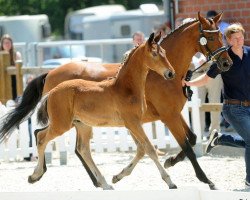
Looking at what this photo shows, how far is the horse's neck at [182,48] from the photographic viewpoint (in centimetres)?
Answer: 1116

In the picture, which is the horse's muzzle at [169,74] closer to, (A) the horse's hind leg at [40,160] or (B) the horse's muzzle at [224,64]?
(B) the horse's muzzle at [224,64]

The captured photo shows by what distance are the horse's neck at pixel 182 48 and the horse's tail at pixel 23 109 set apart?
1836 millimetres

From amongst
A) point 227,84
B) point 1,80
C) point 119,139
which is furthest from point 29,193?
point 1,80

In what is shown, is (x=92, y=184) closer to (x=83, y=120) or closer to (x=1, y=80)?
(x=83, y=120)

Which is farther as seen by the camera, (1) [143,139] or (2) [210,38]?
(2) [210,38]

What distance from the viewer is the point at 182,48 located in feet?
36.8

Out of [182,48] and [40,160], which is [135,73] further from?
[40,160]

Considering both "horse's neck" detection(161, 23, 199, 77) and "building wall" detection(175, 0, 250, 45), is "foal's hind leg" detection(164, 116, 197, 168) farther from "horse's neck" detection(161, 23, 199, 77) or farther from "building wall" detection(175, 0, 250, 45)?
"building wall" detection(175, 0, 250, 45)

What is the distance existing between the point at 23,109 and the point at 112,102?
183cm

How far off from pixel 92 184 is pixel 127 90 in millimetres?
1607

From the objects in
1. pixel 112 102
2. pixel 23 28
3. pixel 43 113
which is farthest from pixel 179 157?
pixel 23 28

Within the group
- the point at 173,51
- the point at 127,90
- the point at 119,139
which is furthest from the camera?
the point at 119,139

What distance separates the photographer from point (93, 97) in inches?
409

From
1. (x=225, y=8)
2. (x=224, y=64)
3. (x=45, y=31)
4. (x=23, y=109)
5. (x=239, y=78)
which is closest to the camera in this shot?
(x=239, y=78)
